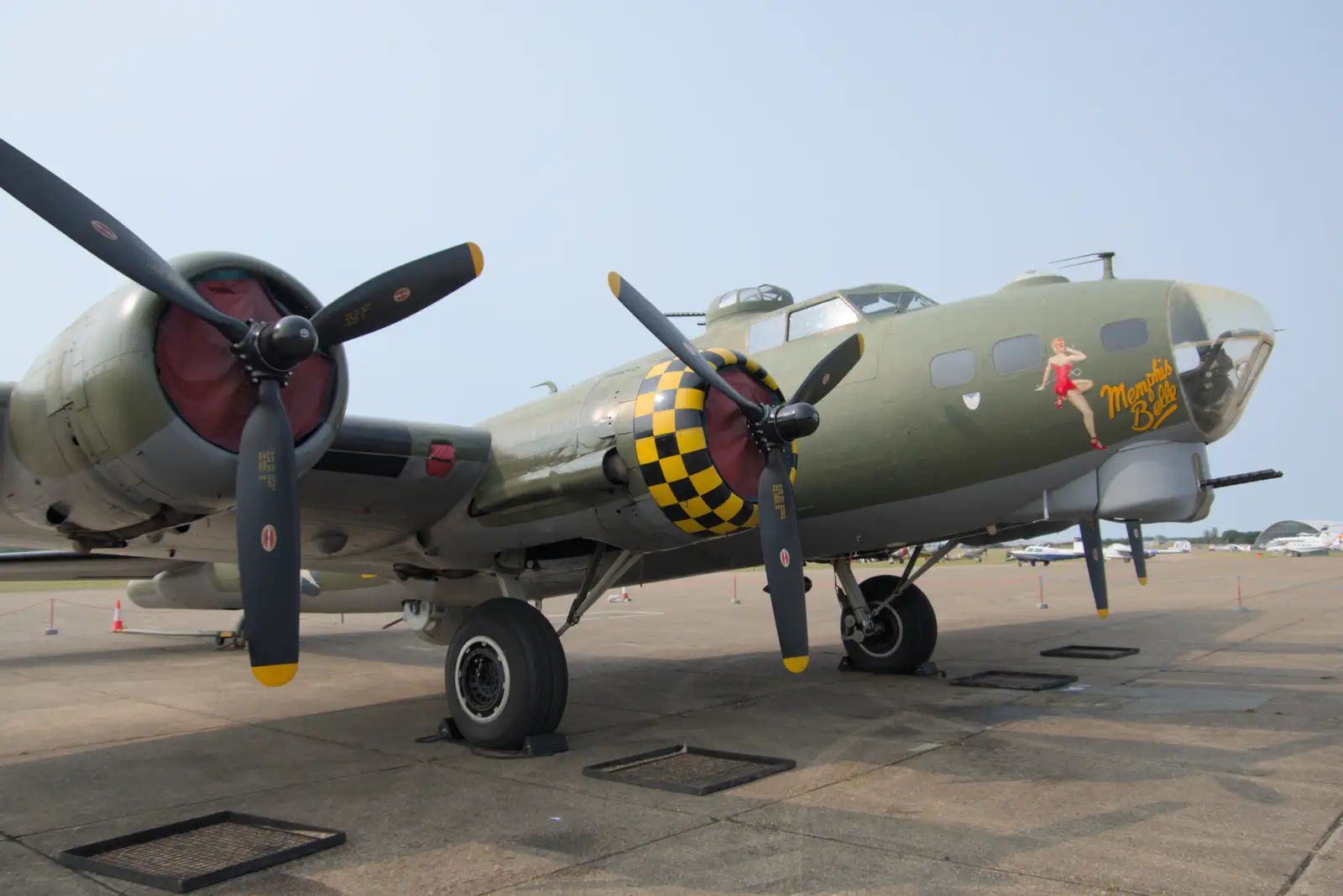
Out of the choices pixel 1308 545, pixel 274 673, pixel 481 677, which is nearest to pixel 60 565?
pixel 481 677

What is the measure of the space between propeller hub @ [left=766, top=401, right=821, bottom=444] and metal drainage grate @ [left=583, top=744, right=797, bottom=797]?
227cm

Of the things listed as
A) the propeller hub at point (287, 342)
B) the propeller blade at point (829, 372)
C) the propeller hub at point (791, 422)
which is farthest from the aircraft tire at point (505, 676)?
the propeller hub at point (287, 342)

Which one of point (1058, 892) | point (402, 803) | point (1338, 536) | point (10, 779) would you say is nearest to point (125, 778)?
point (10, 779)

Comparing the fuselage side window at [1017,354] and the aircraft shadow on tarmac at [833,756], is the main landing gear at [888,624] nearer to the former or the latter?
the aircraft shadow on tarmac at [833,756]

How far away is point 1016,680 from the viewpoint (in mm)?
10117

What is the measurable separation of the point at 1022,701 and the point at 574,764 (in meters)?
4.66

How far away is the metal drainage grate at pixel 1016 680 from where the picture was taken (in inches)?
381

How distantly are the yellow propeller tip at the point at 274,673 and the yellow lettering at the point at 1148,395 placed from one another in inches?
244

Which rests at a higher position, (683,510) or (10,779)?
(683,510)

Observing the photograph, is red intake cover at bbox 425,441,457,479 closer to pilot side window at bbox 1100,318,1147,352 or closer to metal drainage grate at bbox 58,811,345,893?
metal drainage grate at bbox 58,811,345,893

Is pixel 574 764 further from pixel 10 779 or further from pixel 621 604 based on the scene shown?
pixel 621 604

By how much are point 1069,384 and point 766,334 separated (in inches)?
114

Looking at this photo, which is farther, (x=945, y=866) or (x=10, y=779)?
(x=10, y=779)

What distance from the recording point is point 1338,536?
3017 inches
